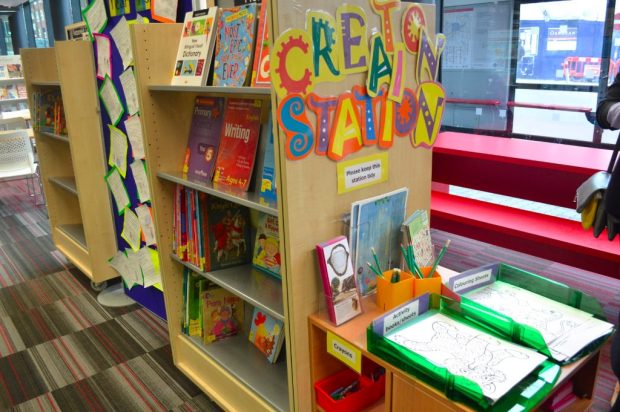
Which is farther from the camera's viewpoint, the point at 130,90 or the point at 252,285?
the point at 130,90

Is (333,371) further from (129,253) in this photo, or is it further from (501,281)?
(129,253)

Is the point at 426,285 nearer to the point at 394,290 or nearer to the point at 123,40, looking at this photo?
the point at 394,290

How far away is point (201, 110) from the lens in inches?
84.7

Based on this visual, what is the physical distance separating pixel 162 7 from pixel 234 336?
5.31ft

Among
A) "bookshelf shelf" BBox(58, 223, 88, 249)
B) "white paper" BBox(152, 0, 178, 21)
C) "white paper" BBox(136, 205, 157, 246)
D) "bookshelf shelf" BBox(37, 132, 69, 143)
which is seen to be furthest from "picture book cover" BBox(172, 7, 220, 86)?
"bookshelf shelf" BBox(58, 223, 88, 249)

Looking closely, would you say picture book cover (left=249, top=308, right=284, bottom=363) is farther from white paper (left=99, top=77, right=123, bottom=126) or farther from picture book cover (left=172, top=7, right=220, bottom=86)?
white paper (left=99, top=77, right=123, bottom=126)

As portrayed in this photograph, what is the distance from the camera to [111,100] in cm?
294

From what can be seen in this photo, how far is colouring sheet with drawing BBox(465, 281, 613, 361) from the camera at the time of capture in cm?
132

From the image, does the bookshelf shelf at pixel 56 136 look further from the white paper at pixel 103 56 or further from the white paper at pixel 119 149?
the white paper at pixel 103 56

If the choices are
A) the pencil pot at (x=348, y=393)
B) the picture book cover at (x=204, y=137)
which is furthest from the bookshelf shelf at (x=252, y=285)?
the picture book cover at (x=204, y=137)

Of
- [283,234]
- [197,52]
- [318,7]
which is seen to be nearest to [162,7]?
[197,52]

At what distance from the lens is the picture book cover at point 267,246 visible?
2.03 metres

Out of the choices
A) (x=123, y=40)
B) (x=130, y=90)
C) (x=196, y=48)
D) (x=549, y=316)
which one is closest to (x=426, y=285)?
(x=549, y=316)

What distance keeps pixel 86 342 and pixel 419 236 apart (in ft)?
7.09
